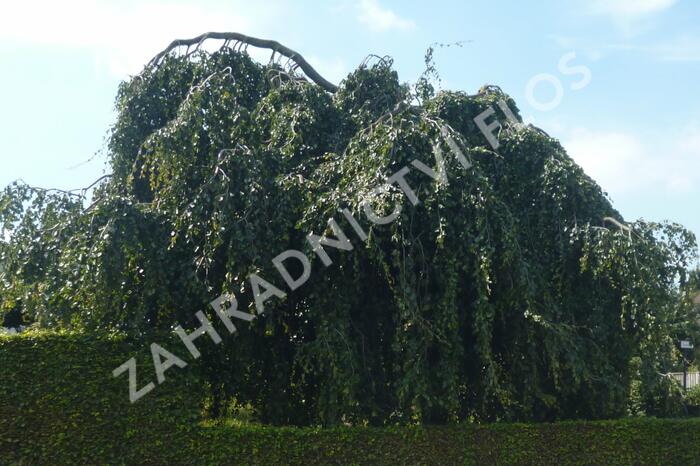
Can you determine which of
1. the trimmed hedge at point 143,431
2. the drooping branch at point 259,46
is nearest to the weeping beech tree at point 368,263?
the trimmed hedge at point 143,431

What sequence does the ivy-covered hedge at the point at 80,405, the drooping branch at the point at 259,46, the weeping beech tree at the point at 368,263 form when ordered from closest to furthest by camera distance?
the ivy-covered hedge at the point at 80,405
the weeping beech tree at the point at 368,263
the drooping branch at the point at 259,46

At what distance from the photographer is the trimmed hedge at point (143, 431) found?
6.73 meters

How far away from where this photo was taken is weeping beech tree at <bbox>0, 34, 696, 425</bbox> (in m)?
7.14

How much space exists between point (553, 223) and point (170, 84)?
18.3 ft

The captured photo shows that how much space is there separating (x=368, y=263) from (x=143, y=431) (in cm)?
304

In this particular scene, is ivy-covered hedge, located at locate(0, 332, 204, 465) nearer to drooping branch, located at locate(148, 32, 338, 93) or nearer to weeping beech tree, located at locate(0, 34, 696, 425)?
weeping beech tree, located at locate(0, 34, 696, 425)

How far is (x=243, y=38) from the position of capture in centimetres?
997

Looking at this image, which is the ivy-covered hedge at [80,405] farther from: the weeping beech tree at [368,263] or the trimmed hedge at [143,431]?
the weeping beech tree at [368,263]

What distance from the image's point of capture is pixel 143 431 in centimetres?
695

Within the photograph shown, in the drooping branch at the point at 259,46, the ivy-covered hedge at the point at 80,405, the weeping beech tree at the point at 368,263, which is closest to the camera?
the ivy-covered hedge at the point at 80,405

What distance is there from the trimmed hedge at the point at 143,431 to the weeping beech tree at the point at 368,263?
0.33 m

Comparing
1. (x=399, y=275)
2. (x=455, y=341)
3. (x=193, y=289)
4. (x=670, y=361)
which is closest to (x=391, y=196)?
(x=399, y=275)

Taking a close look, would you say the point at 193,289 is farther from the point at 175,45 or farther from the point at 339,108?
the point at 175,45

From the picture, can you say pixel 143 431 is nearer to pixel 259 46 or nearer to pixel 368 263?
pixel 368 263
